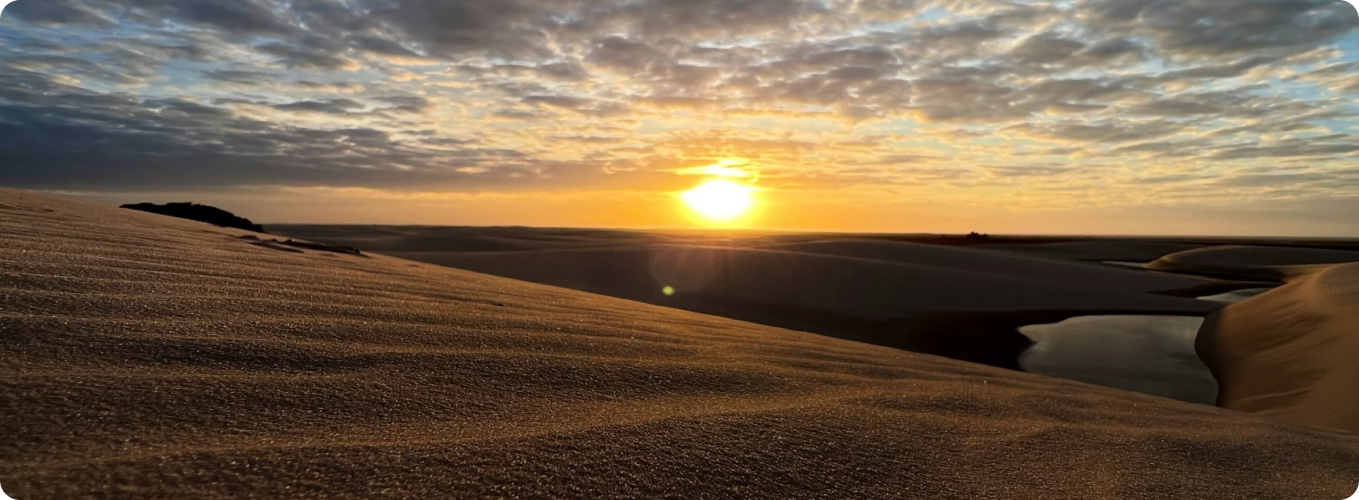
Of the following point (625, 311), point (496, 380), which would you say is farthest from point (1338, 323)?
point (496, 380)

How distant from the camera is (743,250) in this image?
803 inches

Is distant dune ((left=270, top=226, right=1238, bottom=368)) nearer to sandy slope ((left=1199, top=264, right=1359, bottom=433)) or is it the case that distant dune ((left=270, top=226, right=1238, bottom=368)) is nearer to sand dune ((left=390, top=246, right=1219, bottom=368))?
sand dune ((left=390, top=246, right=1219, bottom=368))

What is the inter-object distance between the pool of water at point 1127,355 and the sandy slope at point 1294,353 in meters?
0.26

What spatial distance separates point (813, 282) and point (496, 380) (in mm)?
14734

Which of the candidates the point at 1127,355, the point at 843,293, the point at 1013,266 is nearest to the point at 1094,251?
the point at 1013,266

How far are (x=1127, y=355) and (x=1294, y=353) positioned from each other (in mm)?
1810

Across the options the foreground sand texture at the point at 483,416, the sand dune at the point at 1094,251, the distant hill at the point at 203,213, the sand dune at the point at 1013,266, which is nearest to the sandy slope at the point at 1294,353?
the foreground sand texture at the point at 483,416

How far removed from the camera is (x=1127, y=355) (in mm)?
9781

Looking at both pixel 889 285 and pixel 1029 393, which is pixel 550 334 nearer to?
pixel 1029 393

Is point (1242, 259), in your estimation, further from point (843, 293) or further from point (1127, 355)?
point (1127, 355)

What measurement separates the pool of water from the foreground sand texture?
5.45 metres

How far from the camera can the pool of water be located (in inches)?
314

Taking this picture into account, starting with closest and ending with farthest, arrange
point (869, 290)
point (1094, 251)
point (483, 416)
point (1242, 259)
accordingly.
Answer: point (483, 416) → point (869, 290) → point (1242, 259) → point (1094, 251)

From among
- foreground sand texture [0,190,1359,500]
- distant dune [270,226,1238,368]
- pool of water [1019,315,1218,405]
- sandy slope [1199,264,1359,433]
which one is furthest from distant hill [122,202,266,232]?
sandy slope [1199,264,1359,433]
